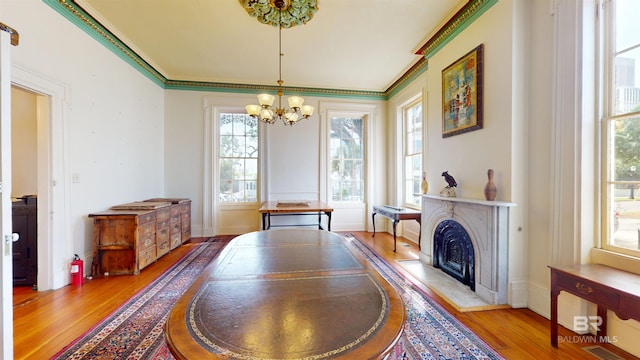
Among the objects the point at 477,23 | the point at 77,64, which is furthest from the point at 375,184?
the point at 77,64

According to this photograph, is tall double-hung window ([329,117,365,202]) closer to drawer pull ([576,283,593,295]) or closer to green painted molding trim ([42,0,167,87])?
green painted molding trim ([42,0,167,87])

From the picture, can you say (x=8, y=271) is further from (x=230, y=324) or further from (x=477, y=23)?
(x=477, y=23)

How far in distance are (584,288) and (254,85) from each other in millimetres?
5383

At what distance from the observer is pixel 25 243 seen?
108 inches

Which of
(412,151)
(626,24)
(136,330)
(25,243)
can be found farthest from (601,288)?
(25,243)

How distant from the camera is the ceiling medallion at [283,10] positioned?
107 inches

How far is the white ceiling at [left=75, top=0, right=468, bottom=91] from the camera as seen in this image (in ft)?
9.39

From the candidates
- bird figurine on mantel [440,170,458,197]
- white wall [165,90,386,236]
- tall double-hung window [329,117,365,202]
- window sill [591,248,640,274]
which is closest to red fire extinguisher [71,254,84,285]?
white wall [165,90,386,236]

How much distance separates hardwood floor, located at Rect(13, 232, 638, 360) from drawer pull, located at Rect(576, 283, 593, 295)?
0.48 m

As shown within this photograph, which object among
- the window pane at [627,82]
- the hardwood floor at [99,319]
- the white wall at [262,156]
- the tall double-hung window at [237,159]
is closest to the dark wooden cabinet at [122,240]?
the hardwood floor at [99,319]

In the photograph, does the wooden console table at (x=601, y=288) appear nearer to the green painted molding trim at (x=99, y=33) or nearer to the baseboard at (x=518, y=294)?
the baseboard at (x=518, y=294)

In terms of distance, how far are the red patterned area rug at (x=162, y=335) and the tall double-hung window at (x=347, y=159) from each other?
118 inches

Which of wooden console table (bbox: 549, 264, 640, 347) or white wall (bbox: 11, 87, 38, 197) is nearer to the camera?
wooden console table (bbox: 549, 264, 640, 347)

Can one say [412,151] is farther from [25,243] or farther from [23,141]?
[23,141]
